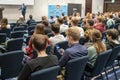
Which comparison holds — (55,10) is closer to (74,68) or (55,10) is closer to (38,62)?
(74,68)

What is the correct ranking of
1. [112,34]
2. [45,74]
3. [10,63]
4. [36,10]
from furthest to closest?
[36,10] < [112,34] < [10,63] < [45,74]

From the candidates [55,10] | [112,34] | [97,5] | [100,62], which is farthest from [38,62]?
[97,5]

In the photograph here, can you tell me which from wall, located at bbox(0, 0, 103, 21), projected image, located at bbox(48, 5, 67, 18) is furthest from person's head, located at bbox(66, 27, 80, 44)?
projected image, located at bbox(48, 5, 67, 18)

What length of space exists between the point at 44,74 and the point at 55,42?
2417 mm

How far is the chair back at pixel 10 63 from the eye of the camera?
11.2 feet

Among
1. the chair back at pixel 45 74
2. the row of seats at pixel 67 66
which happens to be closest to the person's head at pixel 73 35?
the row of seats at pixel 67 66

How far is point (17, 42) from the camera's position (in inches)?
209

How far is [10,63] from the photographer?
139 inches

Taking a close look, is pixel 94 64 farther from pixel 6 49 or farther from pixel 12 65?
pixel 6 49

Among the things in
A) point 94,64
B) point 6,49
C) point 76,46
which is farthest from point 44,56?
point 6,49

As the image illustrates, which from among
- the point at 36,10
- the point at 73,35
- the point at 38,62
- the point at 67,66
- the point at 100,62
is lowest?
the point at 100,62

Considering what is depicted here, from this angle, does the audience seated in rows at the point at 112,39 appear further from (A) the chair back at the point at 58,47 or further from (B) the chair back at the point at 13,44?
(B) the chair back at the point at 13,44

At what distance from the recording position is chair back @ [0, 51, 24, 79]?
3414 mm

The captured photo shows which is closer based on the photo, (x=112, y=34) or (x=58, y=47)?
(x=58, y=47)
